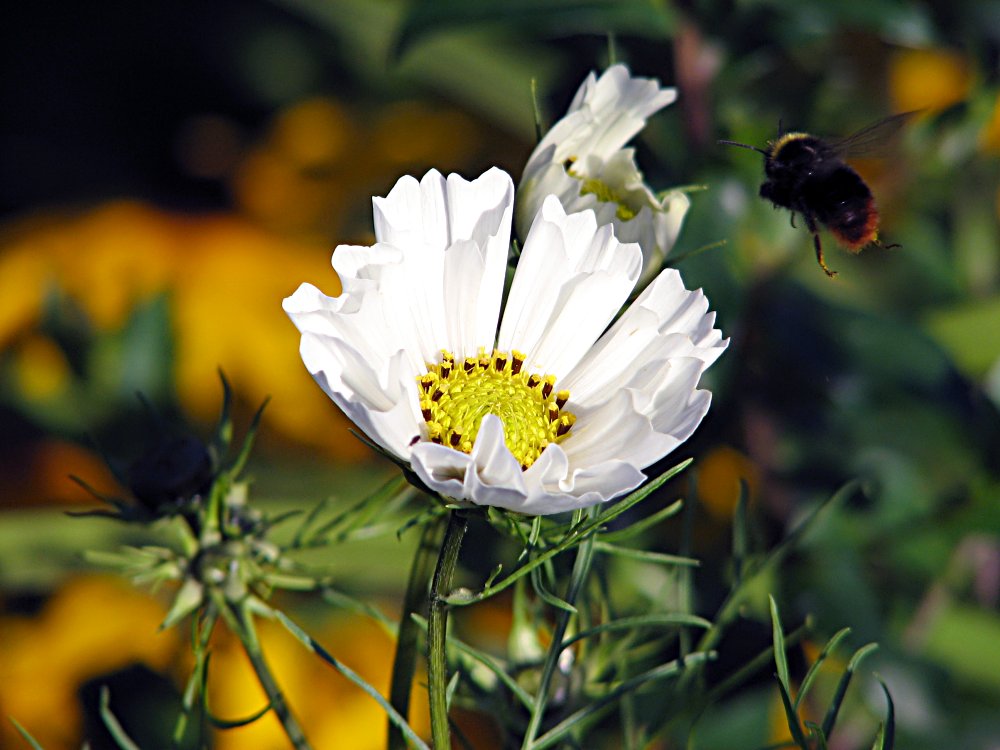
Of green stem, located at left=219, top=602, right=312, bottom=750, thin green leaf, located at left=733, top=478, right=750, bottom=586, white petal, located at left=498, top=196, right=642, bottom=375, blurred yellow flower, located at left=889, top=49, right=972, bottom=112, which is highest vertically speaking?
blurred yellow flower, located at left=889, top=49, right=972, bottom=112

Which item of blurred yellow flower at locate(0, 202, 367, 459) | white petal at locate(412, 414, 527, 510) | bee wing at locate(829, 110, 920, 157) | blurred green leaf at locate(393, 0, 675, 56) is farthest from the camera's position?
blurred yellow flower at locate(0, 202, 367, 459)

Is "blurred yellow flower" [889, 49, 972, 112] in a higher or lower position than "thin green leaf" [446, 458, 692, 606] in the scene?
higher

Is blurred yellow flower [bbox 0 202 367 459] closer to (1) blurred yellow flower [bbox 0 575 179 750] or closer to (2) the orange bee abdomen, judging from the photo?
(1) blurred yellow flower [bbox 0 575 179 750]

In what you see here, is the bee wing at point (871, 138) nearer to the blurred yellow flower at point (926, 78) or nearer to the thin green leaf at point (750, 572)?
the thin green leaf at point (750, 572)

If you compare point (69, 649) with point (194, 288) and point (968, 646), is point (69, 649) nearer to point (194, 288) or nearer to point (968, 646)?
point (194, 288)

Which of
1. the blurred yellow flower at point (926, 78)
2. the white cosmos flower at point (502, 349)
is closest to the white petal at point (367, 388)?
the white cosmos flower at point (502, 349)

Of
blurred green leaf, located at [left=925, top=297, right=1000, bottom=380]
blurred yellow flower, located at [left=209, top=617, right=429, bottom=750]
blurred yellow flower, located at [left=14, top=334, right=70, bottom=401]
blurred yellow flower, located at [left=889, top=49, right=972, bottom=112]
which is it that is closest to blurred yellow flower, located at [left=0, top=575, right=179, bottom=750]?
blurred yellow flower, located at [left=209, top=617, right=429, bottom=750]
